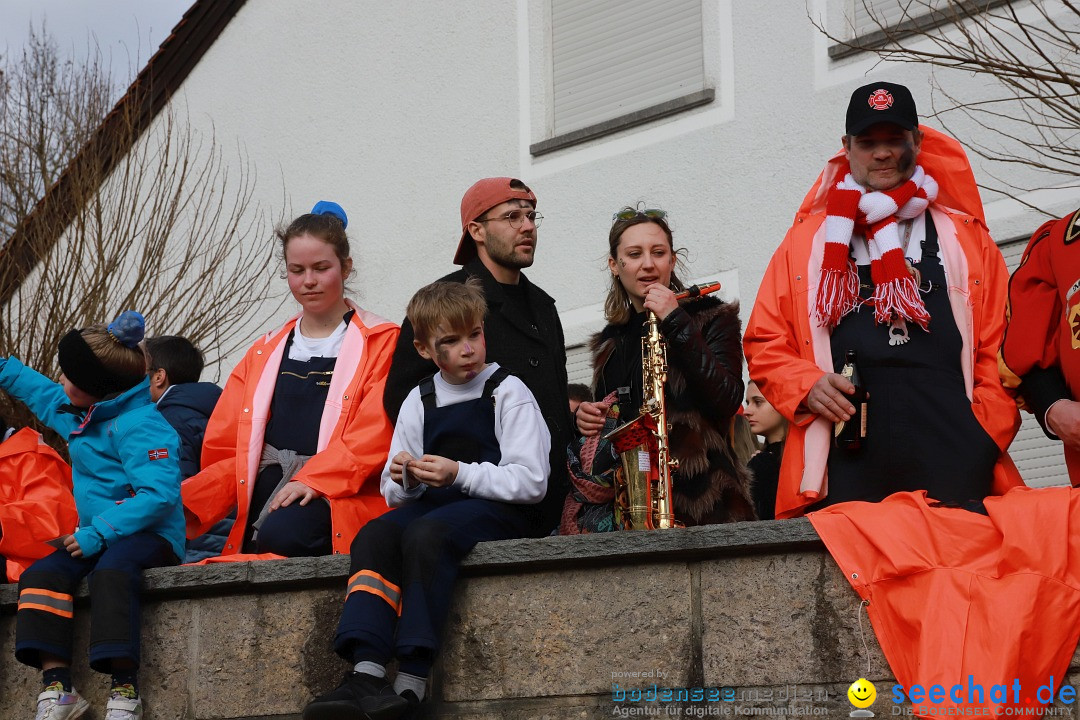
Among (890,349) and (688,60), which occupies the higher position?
(688,60)

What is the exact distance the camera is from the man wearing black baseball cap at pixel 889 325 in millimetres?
5105

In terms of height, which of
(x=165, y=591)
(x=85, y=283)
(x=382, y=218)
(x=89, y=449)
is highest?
(x=382, y=218)

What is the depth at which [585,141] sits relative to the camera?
1102 cm

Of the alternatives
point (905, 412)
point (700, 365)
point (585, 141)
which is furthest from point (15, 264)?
point (905, 412)

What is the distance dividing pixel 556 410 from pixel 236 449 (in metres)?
1.31

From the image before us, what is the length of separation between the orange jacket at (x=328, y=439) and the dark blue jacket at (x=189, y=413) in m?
0.31

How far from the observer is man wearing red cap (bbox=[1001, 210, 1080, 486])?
196 inches

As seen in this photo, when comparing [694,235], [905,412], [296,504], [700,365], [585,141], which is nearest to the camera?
[905,412]

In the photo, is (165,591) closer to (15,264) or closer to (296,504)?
(296,504)

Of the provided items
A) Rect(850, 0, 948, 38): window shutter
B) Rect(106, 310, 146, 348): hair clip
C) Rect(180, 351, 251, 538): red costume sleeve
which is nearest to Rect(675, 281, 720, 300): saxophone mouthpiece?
Rect(180, 351, 251, 538): red costume sleeve

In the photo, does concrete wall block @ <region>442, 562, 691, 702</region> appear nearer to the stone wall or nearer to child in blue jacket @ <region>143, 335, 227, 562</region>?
the stone wall

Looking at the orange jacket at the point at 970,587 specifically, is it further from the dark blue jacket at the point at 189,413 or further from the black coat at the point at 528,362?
the dark blue jacket at the point at 189,413

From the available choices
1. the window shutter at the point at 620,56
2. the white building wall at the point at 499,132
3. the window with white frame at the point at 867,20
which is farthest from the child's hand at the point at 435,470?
the window shutter at the point at 620,56

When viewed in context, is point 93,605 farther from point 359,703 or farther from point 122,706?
point 359,703
